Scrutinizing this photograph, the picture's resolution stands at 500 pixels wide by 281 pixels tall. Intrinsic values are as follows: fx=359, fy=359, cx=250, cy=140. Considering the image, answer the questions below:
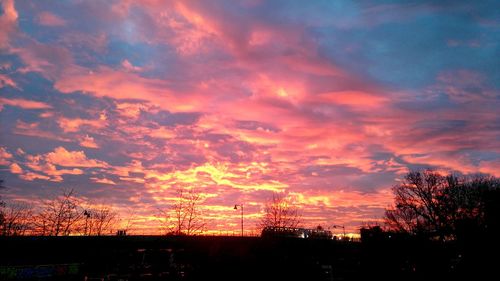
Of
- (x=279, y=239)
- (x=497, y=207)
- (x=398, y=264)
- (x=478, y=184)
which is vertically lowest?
(x=398, y=264)

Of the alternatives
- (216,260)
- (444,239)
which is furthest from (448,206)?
(216,260)

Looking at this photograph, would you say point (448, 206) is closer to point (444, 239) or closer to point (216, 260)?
point (444, 239)

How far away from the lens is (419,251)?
194ft

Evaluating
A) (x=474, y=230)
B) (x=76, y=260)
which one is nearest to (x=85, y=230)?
(x=76, y=260)

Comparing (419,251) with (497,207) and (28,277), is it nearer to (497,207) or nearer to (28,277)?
(497,207)

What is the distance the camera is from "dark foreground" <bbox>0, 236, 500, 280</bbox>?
143 feet

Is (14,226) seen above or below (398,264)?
above

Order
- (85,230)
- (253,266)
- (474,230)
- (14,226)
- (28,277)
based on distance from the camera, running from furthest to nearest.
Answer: (85,230) → (14,226) → (474,230) → (253,266) → (28,277)

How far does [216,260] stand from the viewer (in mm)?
45469

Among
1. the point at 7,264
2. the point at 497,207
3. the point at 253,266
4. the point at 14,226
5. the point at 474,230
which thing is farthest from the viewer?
the point at 14,226

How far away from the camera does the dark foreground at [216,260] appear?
143 feet

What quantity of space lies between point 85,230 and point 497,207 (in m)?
73.6

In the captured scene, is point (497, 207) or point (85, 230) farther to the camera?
point (85, 230)

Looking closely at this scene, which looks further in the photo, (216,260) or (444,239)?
(444,239)
